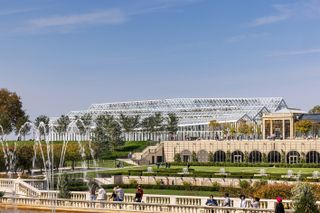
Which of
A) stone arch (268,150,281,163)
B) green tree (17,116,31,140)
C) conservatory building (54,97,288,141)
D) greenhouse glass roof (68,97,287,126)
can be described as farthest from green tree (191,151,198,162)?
greenhouse glass roof (68,97,287,126)

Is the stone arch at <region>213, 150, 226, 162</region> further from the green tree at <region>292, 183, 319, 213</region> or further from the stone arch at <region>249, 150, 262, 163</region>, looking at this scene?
the green tree at <region>292, 183, 319, 213</region>

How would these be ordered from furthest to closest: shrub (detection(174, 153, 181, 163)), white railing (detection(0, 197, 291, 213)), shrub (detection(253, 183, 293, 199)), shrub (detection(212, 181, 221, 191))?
shrub (detection(174, 153, 181, 163)), shrub (detection(212, 181, 221, 191)), shrub (detection(253, 183, 293, 199)), white railing (detection(0, 197, 291, 213))

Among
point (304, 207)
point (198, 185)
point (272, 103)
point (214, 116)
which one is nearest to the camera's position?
point (304, 207)

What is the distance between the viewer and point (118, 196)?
31.9 m

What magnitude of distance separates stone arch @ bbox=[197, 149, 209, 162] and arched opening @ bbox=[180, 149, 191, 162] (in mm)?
1514

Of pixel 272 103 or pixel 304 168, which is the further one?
pixel 272 103

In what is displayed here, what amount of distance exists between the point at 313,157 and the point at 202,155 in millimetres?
18098

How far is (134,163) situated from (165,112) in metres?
60.3

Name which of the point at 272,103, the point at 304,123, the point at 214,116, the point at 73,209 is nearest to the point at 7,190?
the point at 73,209

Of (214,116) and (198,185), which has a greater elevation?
(214,116)

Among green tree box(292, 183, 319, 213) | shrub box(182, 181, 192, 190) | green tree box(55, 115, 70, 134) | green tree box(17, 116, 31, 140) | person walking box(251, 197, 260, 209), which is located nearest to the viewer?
green tree box(292, 183, 319, 213)

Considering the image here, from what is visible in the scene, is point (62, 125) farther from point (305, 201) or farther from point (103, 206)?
point (305, 201)

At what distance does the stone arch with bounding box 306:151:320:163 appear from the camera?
89312 millimetres

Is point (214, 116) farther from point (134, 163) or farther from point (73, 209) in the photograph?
point (73, 209)
